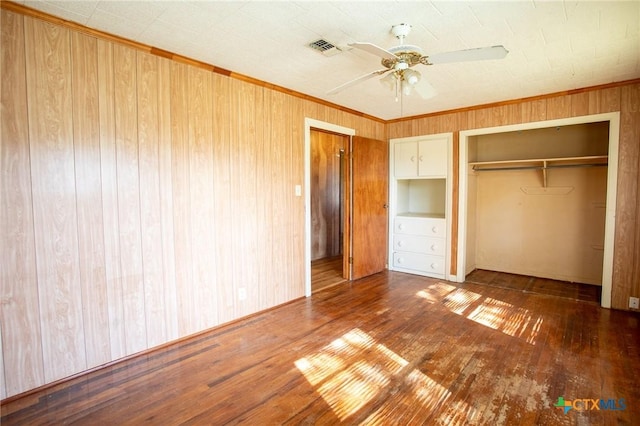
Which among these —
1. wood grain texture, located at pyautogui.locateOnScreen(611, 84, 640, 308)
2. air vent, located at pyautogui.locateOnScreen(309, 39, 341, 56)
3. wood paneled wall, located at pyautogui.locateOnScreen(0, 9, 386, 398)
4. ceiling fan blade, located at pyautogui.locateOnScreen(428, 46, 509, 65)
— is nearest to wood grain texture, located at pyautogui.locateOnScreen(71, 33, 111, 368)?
wood paneled wall, located at pyautogui.locateOnScreen(0, 9, 386, 398)

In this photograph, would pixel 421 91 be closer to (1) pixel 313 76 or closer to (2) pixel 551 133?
(1) pixel 313 76

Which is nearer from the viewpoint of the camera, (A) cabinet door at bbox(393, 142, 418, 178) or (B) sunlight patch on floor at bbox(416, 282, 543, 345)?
(B) sunlight patch on floor at bbox(416, 282, 543, 345)

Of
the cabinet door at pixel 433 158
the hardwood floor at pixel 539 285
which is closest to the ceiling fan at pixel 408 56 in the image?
the cabinet door at pixel 433 158

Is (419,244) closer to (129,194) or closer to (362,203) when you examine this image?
(362,203)

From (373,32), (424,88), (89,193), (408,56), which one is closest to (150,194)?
(89,193)

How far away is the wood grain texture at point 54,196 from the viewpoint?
2.03 metres

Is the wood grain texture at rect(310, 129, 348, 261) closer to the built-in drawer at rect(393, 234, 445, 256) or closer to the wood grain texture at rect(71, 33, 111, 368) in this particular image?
the built-in drawer at rect(393, 234, 445, 256)

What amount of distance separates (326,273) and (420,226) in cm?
164

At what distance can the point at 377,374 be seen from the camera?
2.26m

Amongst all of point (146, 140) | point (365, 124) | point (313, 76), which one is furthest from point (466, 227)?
point (146, 140)

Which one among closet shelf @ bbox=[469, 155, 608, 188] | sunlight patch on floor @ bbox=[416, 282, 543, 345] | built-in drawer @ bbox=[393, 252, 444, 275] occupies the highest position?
closet shelf @ bbox=[469, 155, 608, 188]

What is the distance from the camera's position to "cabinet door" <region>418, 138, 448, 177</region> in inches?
181

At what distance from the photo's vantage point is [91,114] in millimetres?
2248

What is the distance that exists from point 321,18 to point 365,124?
9.12 feet
